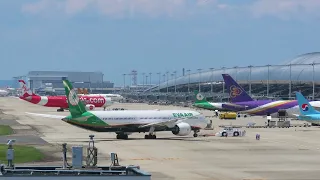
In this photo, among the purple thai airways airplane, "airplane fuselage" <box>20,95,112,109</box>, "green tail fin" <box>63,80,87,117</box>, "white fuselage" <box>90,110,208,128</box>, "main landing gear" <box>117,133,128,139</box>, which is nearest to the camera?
"green tail fin" <box>63,80,87,117</box>

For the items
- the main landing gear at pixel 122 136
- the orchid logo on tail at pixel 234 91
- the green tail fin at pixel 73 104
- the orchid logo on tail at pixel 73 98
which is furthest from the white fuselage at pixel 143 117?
the orchid logo on tail at pixel 234 91

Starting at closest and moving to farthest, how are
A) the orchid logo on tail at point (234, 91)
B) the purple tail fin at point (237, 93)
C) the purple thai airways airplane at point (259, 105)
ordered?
the purple thai airways airplane at point (259, 105), the purple tail fin at point (237, 93), the orchid logo on tail at point (234, 91)

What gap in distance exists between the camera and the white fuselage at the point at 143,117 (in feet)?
255

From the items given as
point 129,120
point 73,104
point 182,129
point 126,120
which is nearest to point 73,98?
point 73,104

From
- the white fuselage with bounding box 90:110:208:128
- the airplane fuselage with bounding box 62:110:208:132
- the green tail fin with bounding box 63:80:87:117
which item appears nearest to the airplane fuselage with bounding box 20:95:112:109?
the white fuselage with bounding box 90:110:208:128

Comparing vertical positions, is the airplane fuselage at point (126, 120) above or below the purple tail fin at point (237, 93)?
below

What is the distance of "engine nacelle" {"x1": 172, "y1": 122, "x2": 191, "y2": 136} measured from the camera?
8088 centimetres

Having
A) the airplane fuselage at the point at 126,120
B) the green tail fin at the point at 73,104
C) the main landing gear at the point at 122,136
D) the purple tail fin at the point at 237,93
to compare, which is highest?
the purple tail fin at the point at 237,93

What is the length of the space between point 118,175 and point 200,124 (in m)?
63.3

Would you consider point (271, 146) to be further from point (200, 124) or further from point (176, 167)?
point (176, 167)

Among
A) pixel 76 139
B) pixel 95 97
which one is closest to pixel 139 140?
pixel 76 139

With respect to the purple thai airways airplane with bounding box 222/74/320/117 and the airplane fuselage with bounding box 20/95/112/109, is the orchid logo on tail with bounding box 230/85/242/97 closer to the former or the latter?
the purple thai airways airplane with bounding box 222/74/320/117

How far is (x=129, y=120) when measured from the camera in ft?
260

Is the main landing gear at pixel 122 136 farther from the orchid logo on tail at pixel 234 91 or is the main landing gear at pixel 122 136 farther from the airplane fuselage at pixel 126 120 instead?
the orchid logo on tail at pixel 234 91
